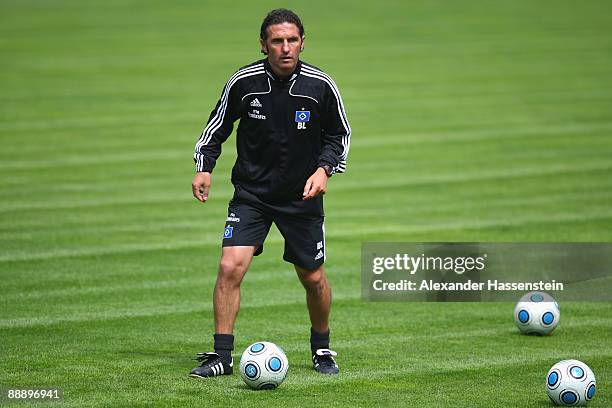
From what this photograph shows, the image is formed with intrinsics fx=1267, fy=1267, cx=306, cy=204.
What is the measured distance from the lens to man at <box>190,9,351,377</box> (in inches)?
358

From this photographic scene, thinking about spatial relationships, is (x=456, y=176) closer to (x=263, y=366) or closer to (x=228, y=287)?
(x=228, y=287)

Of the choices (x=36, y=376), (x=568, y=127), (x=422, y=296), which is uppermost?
(x=568, y=127)

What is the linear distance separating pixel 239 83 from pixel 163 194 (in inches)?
345

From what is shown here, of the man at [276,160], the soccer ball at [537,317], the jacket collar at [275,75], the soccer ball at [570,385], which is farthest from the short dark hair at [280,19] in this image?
the soccer ball at [537,317]

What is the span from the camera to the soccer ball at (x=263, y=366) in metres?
8.61

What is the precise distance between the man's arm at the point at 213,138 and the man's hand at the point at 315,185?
74 cm

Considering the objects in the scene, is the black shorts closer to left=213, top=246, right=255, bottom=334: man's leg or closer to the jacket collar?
left=213, top=246, right=255, bottom=334: man's leg

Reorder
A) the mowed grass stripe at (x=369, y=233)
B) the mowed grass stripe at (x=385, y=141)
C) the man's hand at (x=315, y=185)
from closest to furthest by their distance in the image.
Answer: the man's hand at (x=315, y=185) → the mowed grass stripe at (x=369, y=233) → the mowed grass stripe at (x=385, y=141)

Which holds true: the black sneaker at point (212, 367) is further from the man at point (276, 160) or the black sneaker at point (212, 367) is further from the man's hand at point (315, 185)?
the man's hand at point (315, 185)

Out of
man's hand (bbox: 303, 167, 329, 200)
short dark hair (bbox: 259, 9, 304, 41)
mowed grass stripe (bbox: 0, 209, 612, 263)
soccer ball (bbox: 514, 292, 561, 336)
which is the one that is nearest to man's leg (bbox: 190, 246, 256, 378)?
man's hand (bbox: 303, 167, 329, 200)

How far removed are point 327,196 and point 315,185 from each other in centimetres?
932

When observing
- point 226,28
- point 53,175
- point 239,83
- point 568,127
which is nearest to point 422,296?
point 239,83

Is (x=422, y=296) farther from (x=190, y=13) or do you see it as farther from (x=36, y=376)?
(x=190, y=13)

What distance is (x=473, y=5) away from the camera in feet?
124
